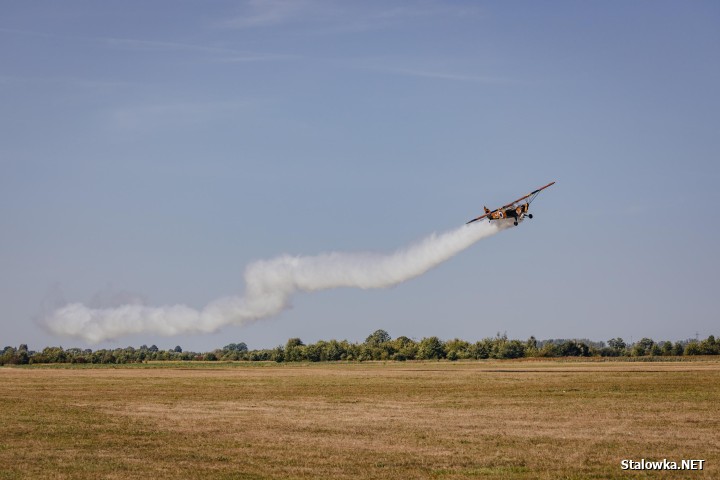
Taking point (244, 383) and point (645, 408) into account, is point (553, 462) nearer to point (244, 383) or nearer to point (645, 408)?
point (645, 408)

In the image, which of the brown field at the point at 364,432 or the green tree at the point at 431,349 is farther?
the green tree at the point at 431,349

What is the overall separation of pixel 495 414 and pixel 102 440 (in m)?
19.2

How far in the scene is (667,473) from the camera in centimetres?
2500

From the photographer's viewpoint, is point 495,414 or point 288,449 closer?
point 288,449

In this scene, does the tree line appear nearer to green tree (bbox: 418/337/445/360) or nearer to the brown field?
A: green tree (bbox: 418/337/445/360)

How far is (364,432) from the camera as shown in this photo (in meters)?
35.4

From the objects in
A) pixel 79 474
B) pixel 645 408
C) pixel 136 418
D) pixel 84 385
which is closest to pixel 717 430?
pixel 645 408

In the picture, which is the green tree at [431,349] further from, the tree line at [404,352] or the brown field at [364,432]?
the brown field at [364,432]

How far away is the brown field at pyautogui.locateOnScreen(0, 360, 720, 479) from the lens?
26.6m

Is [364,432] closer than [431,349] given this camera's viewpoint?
Yes

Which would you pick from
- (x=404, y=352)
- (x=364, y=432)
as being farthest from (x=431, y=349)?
(x=364, y=432)

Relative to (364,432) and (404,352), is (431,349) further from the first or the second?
(364,432)

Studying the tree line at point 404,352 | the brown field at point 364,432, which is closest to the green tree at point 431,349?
the tree line at point 404,352

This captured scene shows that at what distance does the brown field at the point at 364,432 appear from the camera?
26594 millimetres
